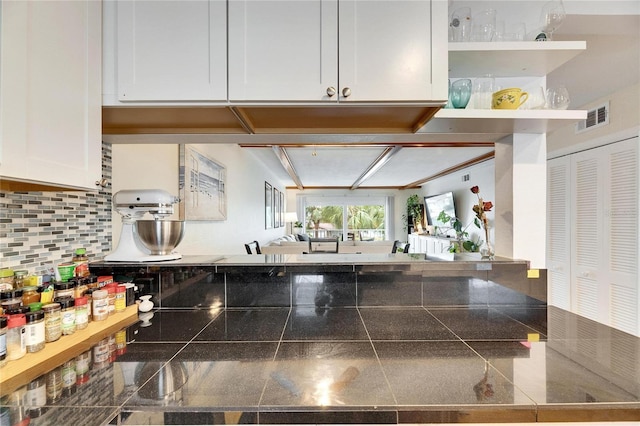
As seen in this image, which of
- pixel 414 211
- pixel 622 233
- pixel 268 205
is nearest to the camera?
pixel 622 233

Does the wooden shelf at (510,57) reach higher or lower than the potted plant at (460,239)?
higher

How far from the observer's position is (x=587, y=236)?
2.68m

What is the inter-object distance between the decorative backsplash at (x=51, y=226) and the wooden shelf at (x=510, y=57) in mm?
1705

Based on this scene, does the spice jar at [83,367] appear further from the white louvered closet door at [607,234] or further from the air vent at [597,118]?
the air vent at [597,118]

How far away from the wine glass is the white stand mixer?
Answer: 181cm

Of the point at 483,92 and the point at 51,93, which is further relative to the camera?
the point at 483,92

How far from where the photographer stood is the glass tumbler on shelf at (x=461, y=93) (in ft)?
3.91

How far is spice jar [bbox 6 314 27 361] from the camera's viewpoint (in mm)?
763

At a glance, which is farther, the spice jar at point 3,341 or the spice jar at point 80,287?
the spice jar at point 80,287

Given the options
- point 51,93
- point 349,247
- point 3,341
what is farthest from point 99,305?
point 349,247

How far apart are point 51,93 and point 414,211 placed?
8.20 m

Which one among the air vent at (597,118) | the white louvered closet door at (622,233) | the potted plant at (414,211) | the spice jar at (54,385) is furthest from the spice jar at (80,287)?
the potted plant at (414,211)

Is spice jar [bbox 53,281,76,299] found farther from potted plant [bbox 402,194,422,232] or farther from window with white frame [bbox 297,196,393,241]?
window with white frame [bbox 297,196,393,241]

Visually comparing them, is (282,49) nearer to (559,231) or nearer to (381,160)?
(559,231)
